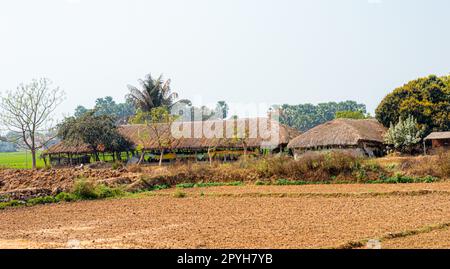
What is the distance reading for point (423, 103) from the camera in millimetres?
35531

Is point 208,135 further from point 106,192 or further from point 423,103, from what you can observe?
point 106,192

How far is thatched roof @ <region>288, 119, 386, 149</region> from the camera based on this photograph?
32781mm

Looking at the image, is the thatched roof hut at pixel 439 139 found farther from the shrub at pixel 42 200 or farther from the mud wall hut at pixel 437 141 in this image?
the shrub at pixel 42 200

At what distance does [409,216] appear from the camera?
13.4 m

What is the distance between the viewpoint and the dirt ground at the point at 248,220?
35.1 ft

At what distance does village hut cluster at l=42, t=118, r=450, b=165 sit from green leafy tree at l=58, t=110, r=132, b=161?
72 cm

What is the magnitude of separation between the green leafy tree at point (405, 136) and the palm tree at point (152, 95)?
1989cm

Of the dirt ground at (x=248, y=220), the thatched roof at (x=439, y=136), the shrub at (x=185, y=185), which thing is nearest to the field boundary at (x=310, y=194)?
the dirt ground at (x=248, y=220)

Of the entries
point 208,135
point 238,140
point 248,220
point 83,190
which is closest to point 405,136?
point 238,140

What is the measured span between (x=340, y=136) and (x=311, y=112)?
2516 inches

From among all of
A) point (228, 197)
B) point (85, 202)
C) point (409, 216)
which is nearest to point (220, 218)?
point (409, 216)

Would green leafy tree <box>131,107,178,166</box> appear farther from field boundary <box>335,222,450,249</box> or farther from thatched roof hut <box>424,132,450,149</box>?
field boundary <box>335,222,450,249</box>

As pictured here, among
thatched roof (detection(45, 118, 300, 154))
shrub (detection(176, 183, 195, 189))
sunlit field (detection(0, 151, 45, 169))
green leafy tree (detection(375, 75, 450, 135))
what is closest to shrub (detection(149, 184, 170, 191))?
shrub (detection(176, 183, 195, 189))
